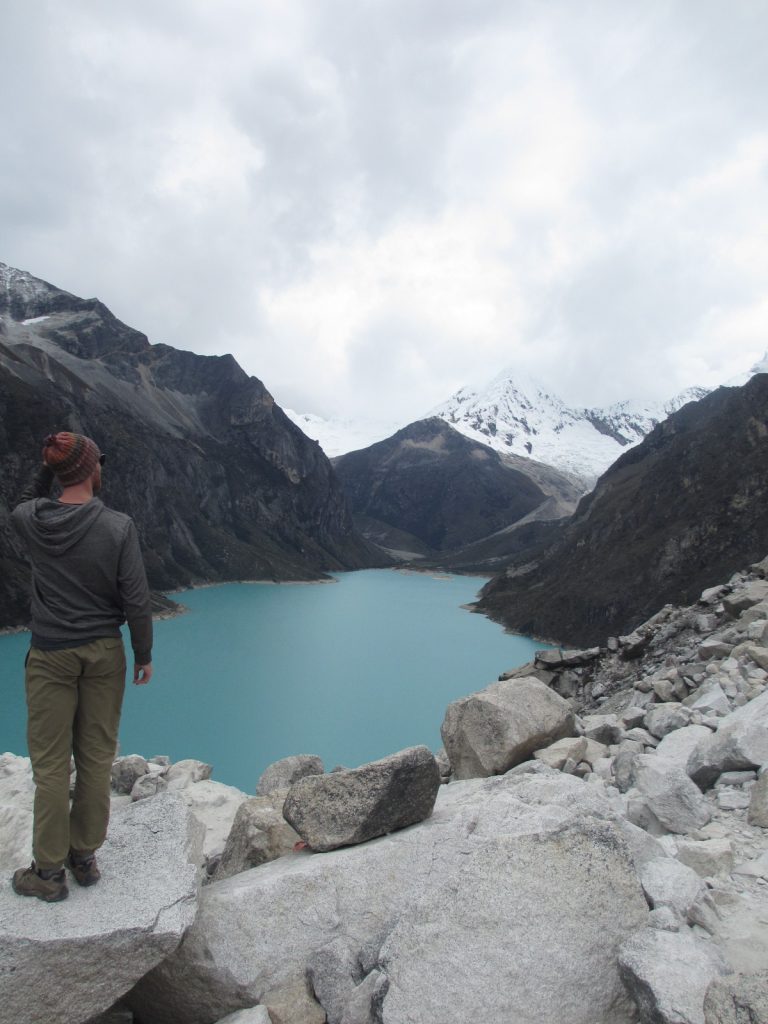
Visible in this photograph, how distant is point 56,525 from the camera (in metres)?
4.03

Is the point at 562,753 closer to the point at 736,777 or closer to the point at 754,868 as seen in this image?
the point at 736,777

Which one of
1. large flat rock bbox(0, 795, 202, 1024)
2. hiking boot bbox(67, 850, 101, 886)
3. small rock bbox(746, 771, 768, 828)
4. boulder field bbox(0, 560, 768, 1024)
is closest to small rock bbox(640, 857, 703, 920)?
boulder field bbox(0, 560, 768, 1024)

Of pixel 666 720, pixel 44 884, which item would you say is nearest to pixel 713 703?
pixel 666 720

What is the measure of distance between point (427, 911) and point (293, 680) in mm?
44378

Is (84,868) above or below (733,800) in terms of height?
above

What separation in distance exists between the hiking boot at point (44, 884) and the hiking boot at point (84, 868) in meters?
0.12

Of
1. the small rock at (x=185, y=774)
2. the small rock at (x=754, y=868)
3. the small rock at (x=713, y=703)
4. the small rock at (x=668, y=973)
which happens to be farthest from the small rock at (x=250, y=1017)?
the small rock at (x=185, y=774)

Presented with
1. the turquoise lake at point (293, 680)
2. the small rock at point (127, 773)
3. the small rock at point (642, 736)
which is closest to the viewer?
the small rock at point (642, 736)

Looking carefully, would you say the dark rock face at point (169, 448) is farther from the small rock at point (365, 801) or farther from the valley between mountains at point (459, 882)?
the small rock at point (365, 801)

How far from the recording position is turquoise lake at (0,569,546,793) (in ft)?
104

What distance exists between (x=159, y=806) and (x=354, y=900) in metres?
1.74

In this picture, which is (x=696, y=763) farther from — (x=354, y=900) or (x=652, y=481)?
(x=652, y=481)

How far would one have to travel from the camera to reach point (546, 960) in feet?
11.4

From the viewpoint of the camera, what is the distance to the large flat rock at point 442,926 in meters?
3.41
